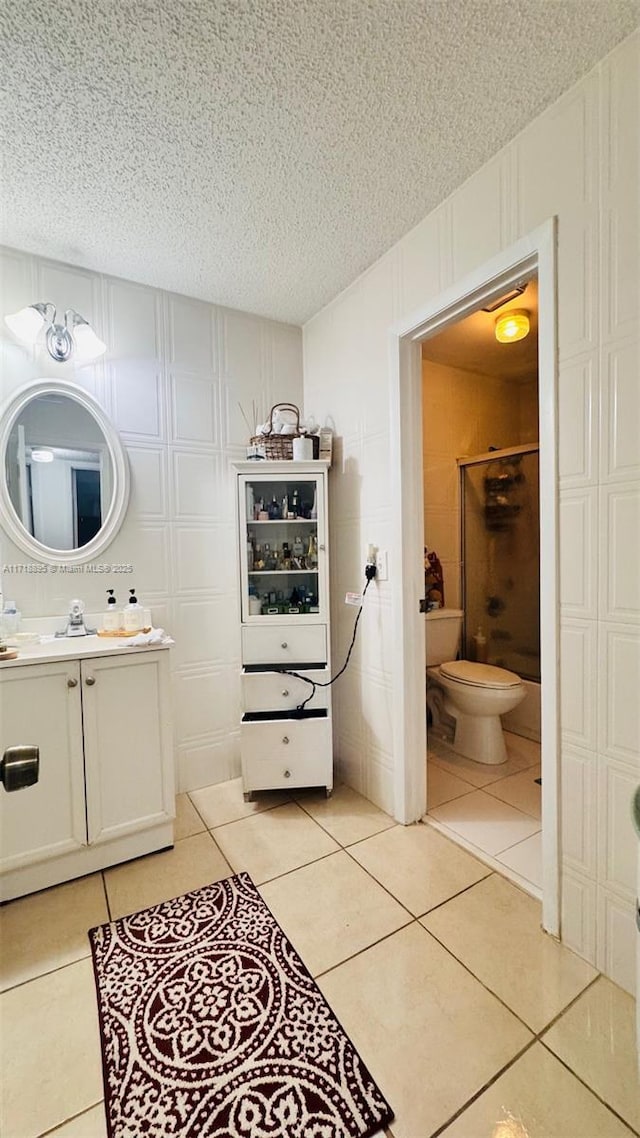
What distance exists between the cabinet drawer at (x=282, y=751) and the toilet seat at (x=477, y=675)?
86 centimetres

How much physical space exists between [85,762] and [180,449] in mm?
1434

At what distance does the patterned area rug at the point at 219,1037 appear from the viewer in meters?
0.92

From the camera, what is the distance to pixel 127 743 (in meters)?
1.67

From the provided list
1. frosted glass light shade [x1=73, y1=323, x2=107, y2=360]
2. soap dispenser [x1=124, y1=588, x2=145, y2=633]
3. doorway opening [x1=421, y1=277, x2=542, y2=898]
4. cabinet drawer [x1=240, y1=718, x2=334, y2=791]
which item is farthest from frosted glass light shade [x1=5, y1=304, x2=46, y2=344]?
doorway opening [x1=421, y1=277, x2=542, y2=898]

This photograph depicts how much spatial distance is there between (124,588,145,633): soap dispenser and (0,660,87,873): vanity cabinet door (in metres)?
0.38

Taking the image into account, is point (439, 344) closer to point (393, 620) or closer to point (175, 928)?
point (393, 620)

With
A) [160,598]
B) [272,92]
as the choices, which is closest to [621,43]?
[272,92]

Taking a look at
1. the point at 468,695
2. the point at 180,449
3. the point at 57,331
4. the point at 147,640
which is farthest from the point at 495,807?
the point at 57,331

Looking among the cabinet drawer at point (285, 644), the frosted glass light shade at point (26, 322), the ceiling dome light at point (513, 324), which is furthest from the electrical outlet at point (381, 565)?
the frosted glass light shade at point (26, 322)

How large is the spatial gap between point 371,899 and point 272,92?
2461 mm

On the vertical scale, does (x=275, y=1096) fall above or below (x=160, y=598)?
below

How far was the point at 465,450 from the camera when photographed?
3162mm

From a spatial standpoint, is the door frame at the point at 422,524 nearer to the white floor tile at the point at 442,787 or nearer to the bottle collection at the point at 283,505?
the white floor tile at the point at 442,787

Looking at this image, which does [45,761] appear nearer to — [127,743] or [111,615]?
[127,743]
